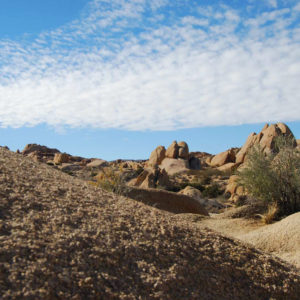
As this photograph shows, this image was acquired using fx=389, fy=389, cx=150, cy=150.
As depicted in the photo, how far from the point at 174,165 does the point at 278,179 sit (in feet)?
117

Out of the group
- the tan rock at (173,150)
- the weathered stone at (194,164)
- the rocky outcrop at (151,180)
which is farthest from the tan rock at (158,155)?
the rocky outcrop at (151,180)

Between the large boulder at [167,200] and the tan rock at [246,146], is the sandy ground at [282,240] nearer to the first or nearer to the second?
the large boulder at [167,200]

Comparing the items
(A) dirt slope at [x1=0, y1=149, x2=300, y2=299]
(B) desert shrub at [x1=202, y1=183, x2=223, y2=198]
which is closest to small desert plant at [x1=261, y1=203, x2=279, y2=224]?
(A) dirt slope at [x1=0, y1=149, x2=300, y2=299]

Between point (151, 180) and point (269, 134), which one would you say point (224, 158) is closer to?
point (269, 134)

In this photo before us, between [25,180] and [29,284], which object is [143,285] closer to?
[29,284]

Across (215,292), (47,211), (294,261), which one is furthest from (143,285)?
(294,261)

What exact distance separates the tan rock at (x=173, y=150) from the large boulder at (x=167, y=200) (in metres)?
33.1

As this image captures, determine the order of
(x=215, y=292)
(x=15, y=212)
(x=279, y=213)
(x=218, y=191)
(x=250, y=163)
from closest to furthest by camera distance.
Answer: (x=215, y=292)
(x=15, y=212)
(x=279, y=213)
(x=250, y=163)
(x=218, y=191)

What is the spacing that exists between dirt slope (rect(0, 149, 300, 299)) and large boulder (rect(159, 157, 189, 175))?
41388 mm

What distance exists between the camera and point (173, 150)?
4969 centimetres

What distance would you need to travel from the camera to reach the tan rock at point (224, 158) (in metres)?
51.4

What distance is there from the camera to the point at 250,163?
1304 centimetres

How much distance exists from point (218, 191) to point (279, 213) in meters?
18.4

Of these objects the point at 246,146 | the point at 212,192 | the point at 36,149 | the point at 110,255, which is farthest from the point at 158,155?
the point at 110,255
